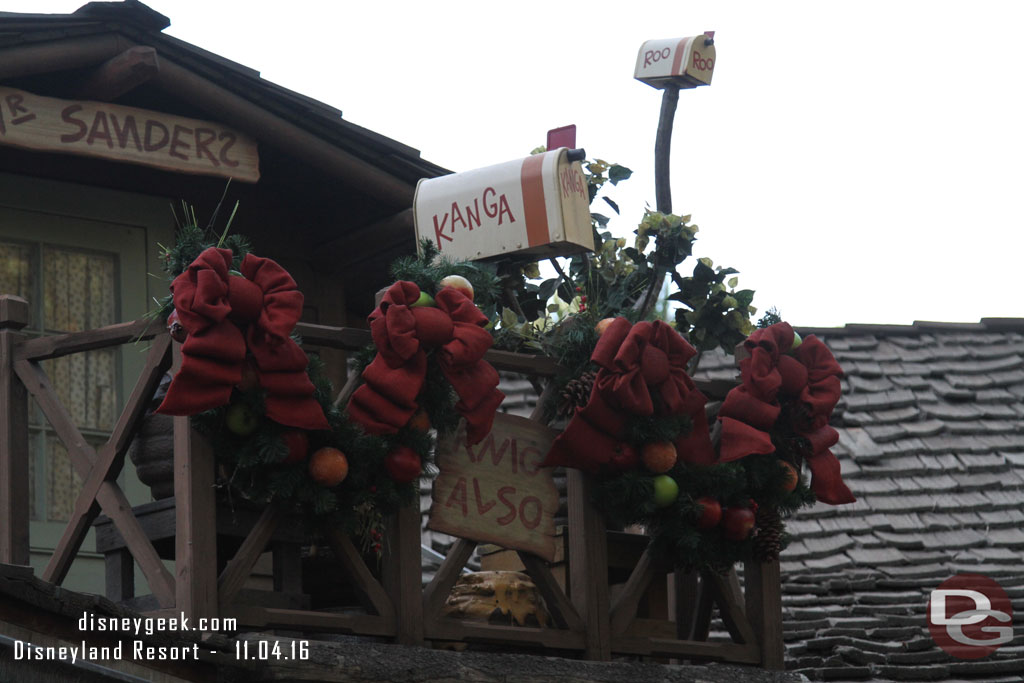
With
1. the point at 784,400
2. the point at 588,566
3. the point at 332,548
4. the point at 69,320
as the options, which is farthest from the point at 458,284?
the point at 69,320

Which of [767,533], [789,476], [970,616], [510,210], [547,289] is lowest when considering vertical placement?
[970,616]

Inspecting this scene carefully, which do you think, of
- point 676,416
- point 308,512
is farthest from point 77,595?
point 676,416

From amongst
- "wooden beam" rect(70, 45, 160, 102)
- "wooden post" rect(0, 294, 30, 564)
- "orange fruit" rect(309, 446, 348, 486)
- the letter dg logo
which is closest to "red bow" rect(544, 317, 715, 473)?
"orange fruit" rect(309, 446, 348, 486)

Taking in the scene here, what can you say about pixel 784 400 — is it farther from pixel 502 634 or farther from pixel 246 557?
pixel 246 557

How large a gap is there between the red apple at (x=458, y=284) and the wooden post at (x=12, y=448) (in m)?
1.51

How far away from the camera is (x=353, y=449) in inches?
215

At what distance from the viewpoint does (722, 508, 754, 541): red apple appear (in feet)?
21.2

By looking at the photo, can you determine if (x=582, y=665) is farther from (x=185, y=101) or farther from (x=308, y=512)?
(x=185, y=101)

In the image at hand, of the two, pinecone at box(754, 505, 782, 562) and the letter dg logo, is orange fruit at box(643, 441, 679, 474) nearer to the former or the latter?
pinecone at box(754, 505, 782, 562)

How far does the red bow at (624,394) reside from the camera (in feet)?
20.0

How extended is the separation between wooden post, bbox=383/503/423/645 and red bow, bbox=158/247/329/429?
60cm

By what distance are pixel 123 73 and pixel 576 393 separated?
2.42 meters

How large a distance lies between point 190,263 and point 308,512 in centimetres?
90

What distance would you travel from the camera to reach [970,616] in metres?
8.88
